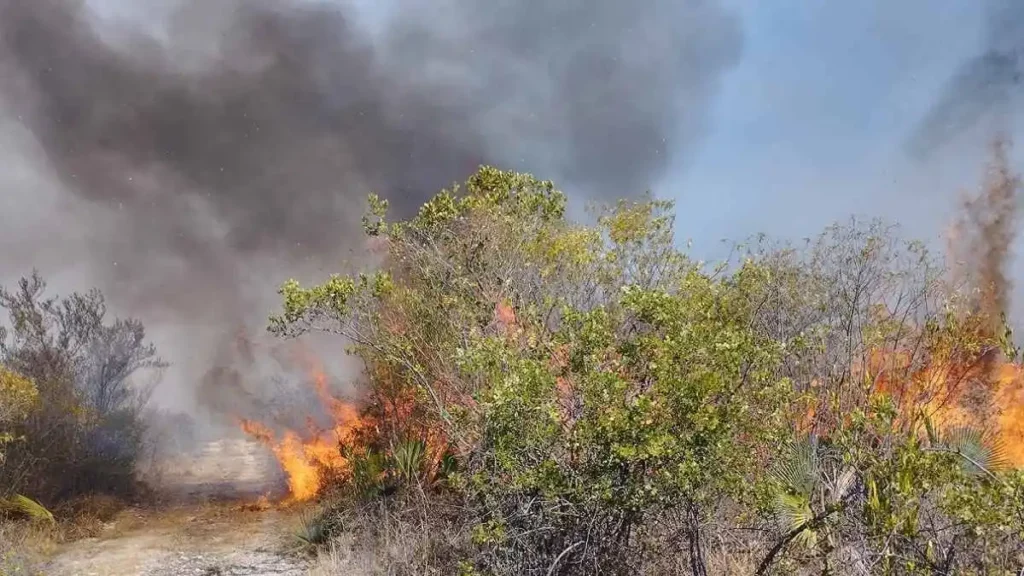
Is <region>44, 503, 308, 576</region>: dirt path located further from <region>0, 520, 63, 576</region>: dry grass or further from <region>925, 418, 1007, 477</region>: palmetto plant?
<region>925, 418, 1007, 477</region>: palmetto plant

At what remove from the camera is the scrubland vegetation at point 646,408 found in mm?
6457

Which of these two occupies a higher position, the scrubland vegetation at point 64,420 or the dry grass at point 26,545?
the scrubland vegetation at point 64,420

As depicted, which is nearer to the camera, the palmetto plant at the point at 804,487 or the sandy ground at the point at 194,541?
the palmetto plant at the point at 804,487

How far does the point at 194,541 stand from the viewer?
57.8 feet

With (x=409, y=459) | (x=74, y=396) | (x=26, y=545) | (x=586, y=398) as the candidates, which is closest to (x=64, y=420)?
(x=74, y=396)

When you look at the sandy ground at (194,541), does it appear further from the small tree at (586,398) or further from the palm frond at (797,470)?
the palm frond at (797,470)

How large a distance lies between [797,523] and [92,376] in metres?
26.2

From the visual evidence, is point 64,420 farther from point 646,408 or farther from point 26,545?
point 646,408

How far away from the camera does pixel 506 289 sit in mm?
11867

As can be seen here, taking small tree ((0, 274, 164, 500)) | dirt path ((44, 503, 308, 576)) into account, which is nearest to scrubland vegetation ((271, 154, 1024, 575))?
dirt path ((44, 503, 308, 576))

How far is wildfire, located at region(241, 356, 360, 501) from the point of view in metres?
22.5

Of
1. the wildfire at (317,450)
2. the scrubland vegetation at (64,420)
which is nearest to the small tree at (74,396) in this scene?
A: the scrubland vegetation at (64,420)

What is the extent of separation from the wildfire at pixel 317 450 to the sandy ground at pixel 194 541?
1525 mm

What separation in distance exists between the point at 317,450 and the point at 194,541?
734cm
